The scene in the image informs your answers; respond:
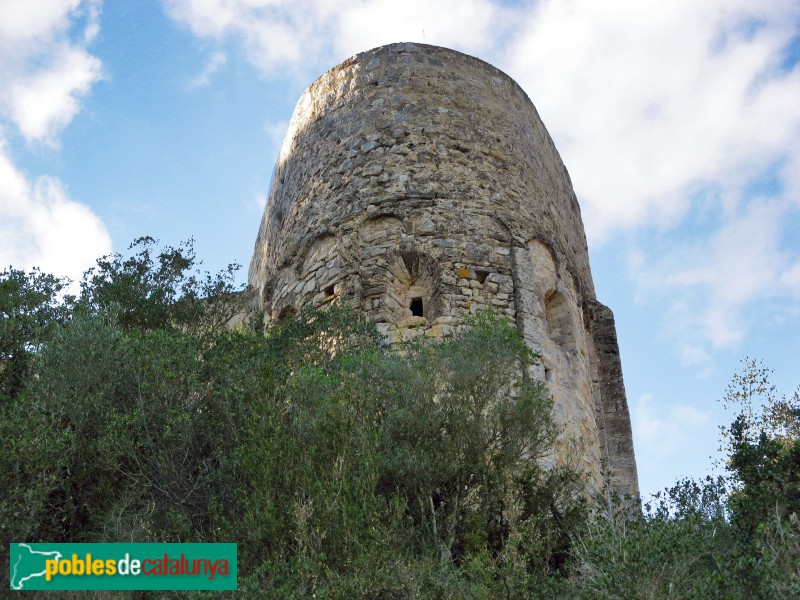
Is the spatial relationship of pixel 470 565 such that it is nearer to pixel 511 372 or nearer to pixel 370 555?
pixel 370 555

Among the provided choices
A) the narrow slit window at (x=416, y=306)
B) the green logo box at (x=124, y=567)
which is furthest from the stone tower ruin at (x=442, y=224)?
the green logo box at (x=124, y=567)

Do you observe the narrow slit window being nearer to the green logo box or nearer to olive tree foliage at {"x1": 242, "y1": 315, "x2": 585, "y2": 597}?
olive tree foliage at {"x1": 242, "y1": 315, "x2": 585, "y2": 597}

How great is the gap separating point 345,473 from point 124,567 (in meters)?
1.68

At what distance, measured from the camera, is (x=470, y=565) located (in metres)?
6.13

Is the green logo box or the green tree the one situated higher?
the green tree

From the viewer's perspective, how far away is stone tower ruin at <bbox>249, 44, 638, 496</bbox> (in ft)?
32.8

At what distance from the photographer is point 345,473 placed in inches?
263

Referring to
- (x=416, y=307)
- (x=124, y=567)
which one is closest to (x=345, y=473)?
(x=124, y=567)

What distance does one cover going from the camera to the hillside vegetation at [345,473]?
5.94 meters

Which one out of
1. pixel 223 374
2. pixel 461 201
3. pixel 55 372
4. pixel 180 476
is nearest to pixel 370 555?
pixel 180 476

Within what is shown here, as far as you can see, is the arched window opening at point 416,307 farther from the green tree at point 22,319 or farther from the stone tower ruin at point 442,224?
the green tree at point 22,319

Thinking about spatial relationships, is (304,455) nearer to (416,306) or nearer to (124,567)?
(124,567)

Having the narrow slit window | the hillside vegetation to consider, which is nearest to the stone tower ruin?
the narrow slit window

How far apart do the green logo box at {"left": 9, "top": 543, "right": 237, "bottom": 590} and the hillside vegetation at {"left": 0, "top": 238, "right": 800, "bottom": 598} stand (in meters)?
0.14
